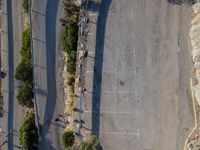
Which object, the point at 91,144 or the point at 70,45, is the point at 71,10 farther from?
the point at 91,144

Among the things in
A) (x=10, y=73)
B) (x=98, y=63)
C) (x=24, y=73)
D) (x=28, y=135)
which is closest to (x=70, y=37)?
(x=98, y=63)

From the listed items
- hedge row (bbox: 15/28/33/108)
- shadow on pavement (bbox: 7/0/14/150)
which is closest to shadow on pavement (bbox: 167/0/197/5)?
hedge row (bbox: 15/28/33/108)

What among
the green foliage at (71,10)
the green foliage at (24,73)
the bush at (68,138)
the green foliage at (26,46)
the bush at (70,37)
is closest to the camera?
the bush at (68,138)

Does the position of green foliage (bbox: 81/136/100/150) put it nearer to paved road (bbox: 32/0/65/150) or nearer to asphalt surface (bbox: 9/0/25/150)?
paved road (bbox: 32/0/65/150)

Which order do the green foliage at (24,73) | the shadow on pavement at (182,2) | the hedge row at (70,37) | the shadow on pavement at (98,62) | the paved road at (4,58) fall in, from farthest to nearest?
the paved road at (4,58), the green foliage at (24,73), the hedge row at (70,37), the shadow on pavement at (98,62), the shadow on pavement at (182,2)

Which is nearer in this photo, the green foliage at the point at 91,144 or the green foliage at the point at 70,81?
the green foliage at the point at 91,144

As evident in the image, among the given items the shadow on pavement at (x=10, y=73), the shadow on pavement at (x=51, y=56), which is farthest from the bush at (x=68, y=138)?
the shadow on pavement at (x=10, y=73)

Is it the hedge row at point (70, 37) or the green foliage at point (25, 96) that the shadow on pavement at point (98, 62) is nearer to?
the hedge row at point (70, 37)
